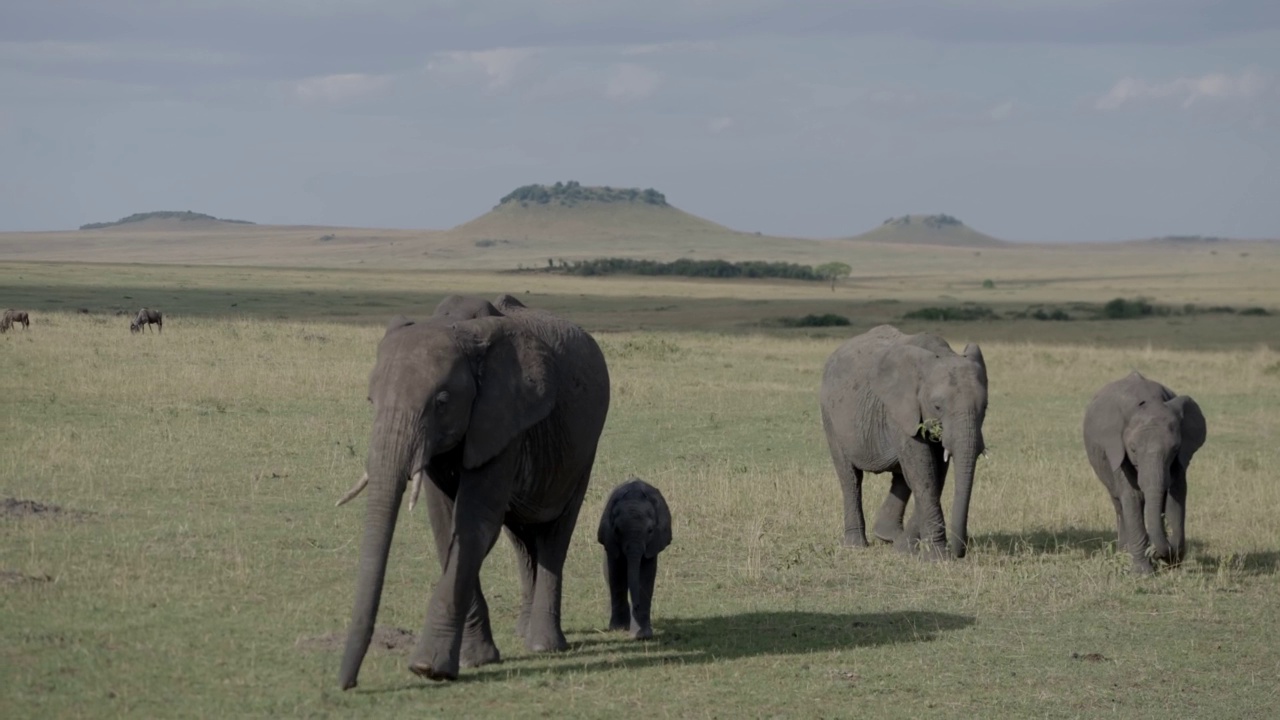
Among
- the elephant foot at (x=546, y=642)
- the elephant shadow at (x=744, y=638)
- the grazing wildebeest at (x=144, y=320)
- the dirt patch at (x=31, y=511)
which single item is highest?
the grazing wildebeest at (x=144, y=320)

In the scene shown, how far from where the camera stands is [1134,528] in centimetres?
1404

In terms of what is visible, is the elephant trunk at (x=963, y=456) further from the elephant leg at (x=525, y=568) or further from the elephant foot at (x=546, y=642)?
the elephant foot at (x=546, y=642)

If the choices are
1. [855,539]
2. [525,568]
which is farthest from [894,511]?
[525,568]

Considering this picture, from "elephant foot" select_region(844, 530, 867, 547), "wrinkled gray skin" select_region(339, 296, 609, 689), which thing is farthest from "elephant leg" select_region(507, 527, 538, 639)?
"elephant foot" select_region(844, 530, 867, 547)

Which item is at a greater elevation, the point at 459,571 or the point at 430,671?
the point at 459,571

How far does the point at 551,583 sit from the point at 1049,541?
285 inches

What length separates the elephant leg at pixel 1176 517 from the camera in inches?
550

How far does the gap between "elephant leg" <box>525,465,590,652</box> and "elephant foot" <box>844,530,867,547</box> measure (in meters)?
5.16

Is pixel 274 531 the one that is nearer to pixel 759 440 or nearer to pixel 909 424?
pixel 909 424

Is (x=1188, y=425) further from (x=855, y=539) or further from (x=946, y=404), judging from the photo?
(x=855, y=539)

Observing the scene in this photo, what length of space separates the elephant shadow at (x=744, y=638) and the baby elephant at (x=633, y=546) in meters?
0.19

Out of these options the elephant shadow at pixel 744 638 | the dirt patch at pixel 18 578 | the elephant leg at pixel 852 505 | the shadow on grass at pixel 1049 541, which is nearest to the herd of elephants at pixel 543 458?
the elephant leg at pixel 852 505

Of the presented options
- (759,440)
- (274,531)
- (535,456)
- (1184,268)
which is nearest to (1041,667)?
(535,456)

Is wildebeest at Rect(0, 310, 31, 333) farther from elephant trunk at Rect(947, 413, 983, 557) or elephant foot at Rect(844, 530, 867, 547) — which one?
elephant trunk at Rect(947, 413, 983, 557)
